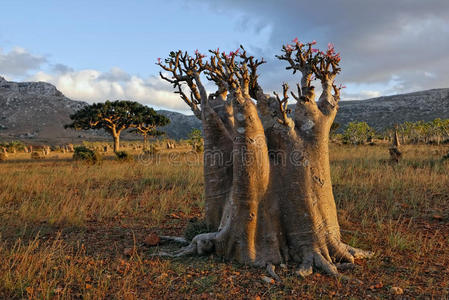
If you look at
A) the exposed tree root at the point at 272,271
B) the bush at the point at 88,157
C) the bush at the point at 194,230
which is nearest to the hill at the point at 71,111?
the bush at the point at 88,157

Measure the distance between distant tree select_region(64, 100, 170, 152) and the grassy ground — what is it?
24.6 metres

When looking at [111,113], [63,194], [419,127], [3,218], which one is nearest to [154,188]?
[63,194]

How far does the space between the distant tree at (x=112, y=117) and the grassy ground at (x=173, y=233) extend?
24.6m

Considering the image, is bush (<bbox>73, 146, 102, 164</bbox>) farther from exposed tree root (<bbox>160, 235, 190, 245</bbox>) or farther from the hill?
the hill

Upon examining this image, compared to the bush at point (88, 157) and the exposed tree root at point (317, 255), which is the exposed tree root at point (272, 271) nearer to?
the exposed tree root at point (317, 255)

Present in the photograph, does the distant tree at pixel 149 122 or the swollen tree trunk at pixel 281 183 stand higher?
the distant tree at pixel 149 122

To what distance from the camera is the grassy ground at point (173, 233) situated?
348cm

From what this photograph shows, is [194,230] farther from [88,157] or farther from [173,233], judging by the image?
[88,157]

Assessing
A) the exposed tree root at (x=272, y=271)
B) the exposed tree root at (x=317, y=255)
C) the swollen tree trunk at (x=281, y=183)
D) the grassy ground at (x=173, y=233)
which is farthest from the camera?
the swollen tree trunk at (x=281, y=183)

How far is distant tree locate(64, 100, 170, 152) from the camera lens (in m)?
33.6

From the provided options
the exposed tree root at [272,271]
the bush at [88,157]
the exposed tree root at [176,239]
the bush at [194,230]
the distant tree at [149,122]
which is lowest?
the exposed tree root at [176,239]

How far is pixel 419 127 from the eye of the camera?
Answer: 40688 mm

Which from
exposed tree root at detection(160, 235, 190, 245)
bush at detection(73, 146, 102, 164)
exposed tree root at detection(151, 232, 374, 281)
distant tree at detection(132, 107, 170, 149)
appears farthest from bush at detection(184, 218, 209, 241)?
distant tree at detection(132, 107, 170, 149)

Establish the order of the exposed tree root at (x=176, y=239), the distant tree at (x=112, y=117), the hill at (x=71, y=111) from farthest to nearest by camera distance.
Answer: the hill at (x=71, y=111)
the distant tree at (x=112, y=117)
the exposed tree root at (x=176, y=239)
